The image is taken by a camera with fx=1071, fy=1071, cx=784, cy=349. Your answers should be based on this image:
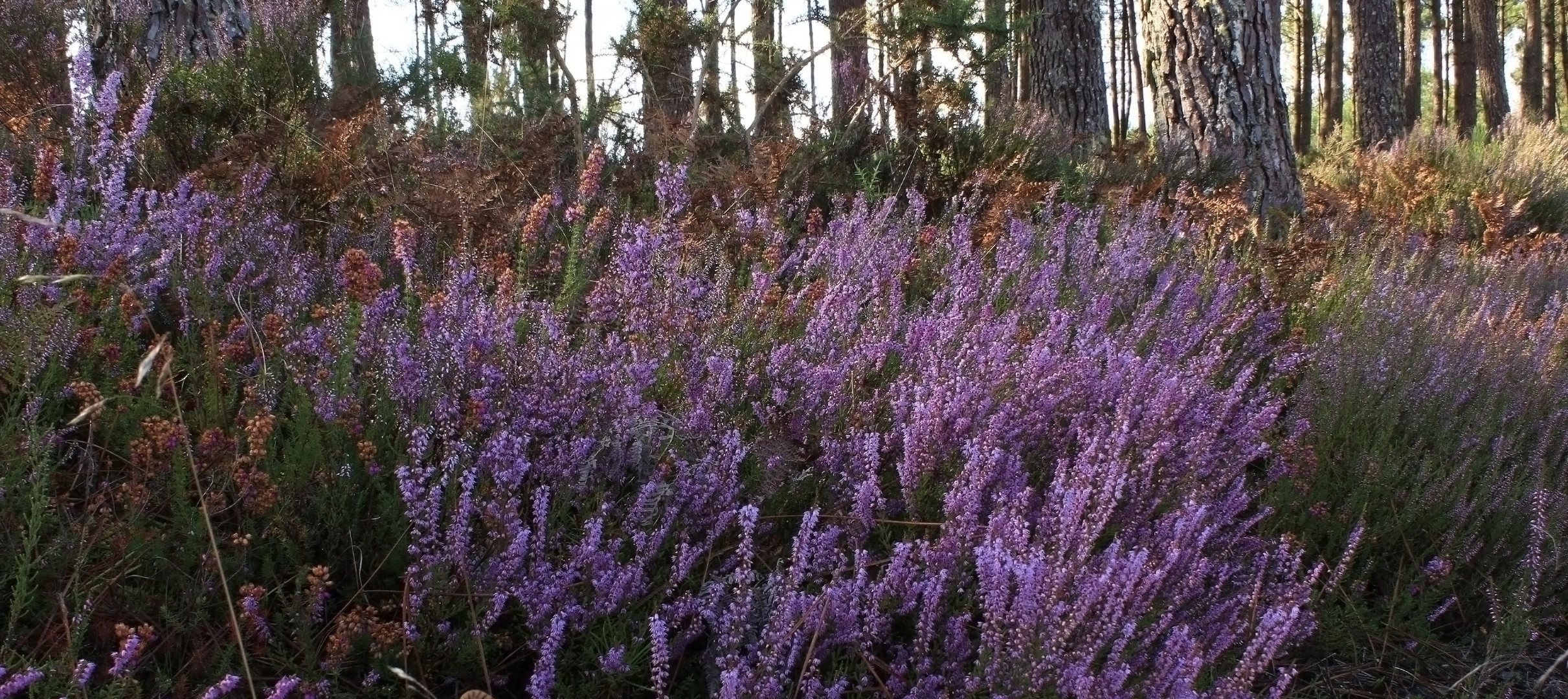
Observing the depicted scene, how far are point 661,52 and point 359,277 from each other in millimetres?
4508

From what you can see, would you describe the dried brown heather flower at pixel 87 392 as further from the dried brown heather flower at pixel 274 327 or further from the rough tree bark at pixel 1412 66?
the rough tree bark at pixel 1412 66

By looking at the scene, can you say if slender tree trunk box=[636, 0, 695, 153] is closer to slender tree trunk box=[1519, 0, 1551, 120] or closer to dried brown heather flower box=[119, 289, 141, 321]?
dried brown heather flower box=[119, 289, 141, 321]

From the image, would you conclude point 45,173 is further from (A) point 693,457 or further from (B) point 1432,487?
(B) point 1432,487

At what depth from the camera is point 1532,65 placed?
2008cm

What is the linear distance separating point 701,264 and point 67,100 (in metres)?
2.92

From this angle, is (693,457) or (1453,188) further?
(1453,188)

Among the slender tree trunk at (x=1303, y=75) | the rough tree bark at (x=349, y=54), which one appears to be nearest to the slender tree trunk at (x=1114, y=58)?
the slender tree trunk at (x=1303, y=75)

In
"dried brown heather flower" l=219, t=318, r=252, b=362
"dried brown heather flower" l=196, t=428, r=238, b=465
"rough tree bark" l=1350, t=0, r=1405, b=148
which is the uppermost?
"rough tree bark" l=1350, t=0, r=1405, b=148

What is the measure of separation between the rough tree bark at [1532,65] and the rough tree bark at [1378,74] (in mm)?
8363

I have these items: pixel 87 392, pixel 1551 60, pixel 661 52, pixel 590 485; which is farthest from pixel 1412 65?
pixel 87 392

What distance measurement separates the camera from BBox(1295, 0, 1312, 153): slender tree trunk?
64.1ft

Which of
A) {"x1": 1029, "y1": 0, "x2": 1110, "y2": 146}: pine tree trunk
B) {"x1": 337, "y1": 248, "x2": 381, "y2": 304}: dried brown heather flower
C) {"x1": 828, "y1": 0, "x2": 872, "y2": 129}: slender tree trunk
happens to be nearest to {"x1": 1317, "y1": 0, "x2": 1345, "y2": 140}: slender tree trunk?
{"x1": 1029, "y1": 0, "x2": 1110, "y2": 146}: pine tree trunk

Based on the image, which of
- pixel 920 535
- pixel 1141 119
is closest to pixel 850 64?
pixel 920 535

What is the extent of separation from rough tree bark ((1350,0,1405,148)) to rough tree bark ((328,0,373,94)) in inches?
435
